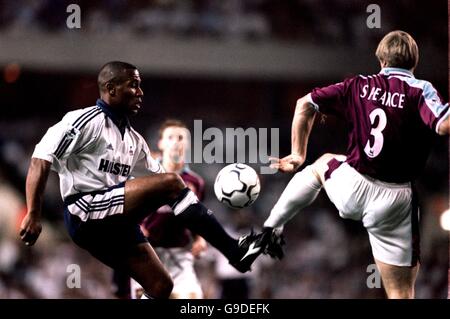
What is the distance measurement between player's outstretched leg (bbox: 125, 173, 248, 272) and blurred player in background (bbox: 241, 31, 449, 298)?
0.57 metres

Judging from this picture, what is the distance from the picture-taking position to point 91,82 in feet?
48.0

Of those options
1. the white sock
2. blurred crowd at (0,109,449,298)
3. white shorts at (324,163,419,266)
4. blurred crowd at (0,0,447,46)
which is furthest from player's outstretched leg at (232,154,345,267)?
blurred crowd at (0,0,447,46)

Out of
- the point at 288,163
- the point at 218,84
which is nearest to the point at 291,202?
the point at 288,163

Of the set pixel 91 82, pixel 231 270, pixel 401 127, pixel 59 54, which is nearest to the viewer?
pixel 401 127

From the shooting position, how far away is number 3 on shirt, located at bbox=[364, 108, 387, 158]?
187 inches

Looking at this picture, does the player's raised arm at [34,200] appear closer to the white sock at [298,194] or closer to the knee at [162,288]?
Result: the knee at [162,288]

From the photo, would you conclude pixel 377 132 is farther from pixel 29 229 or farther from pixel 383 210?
pixel 29 229

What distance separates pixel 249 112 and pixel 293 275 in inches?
131

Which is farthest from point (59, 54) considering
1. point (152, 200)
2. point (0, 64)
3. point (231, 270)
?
point (152, 200)

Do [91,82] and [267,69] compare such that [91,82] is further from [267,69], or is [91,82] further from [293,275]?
[293,275]

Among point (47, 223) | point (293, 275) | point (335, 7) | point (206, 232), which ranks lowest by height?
point (293, 275)

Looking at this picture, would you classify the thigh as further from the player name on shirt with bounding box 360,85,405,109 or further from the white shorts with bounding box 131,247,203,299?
the white shorts with bounding box 131,247,203,299

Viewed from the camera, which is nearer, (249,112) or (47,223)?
(47,223)

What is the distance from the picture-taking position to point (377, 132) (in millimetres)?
4758
